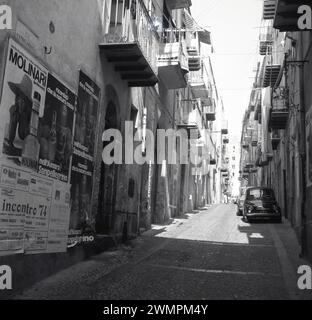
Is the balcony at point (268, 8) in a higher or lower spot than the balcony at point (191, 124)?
higher

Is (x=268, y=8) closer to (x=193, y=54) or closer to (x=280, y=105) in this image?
(x=280, y=105)

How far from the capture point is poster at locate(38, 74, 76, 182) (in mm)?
6605

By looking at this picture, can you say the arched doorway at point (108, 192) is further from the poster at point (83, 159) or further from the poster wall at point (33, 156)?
the poster wall at point (33, 156)

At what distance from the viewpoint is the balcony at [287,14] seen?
8.41m

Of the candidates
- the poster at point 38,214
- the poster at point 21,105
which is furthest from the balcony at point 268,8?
the poster at point 38,214

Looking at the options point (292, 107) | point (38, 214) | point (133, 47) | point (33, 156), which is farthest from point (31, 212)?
point (292, 107)

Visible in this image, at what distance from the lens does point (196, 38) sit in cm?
2084

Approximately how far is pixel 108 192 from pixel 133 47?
11.8 feet

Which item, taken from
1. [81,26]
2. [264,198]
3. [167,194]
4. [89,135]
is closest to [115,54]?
[81,26]

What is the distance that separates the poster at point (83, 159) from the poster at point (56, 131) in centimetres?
34

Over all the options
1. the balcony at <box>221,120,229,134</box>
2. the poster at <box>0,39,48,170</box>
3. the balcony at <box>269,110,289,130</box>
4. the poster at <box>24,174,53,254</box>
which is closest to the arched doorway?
the poster at <box>24,174,53,254</box>

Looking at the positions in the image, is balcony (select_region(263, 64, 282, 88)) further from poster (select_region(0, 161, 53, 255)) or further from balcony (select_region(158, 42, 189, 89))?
poster (select_region(0, 161, 53, 255))

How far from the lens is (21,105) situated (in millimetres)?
5828
